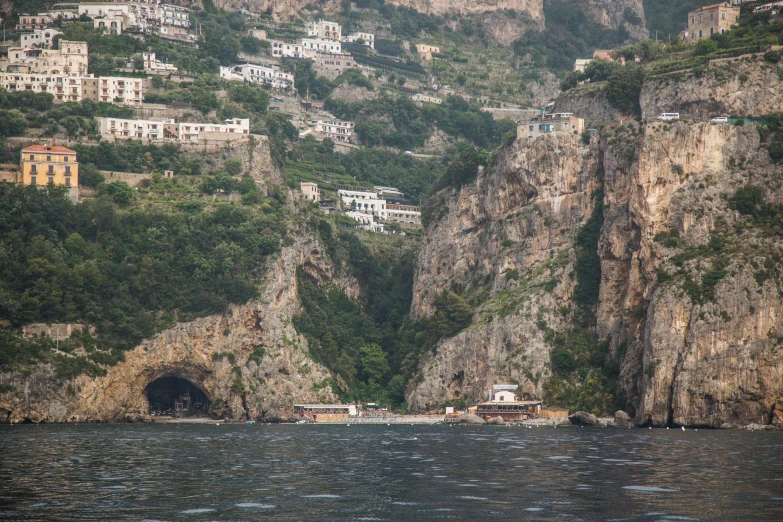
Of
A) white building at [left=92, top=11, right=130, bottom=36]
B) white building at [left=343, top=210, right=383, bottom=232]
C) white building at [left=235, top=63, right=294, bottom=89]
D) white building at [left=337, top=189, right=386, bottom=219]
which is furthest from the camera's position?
white building at [left=235, top=63, right=294, bottom=89]

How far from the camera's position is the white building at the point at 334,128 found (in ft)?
523

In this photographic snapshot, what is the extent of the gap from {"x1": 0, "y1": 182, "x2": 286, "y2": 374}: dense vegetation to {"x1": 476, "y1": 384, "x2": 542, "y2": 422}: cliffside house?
25.4 meters

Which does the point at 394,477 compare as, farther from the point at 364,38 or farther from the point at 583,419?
the point at 364,38

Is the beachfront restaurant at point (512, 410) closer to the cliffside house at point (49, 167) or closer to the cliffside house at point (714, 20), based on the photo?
the cliffside house at point (714, 20)

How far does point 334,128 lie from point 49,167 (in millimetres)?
53292

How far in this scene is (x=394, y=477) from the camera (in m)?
54.7

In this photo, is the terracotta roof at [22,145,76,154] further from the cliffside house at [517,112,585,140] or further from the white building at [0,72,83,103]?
the cliffside house at [517,112,585,140]

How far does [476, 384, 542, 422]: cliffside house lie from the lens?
103 m

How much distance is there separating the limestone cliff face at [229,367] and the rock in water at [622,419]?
2992 centimetres

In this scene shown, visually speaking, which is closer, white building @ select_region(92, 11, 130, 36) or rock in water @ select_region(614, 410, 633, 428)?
rock in water @ select_region(614, 410, 633, 428)

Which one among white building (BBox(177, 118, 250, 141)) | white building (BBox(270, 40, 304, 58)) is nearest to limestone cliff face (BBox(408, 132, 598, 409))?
white building (BBox(177, 118, 250, 141))

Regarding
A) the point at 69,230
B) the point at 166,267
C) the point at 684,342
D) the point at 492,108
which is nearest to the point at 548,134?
the point at 684,342

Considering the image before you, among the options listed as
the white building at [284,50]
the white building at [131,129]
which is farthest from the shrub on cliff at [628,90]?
the white building at [284,50]

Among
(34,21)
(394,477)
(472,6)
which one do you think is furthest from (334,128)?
(394,477)
